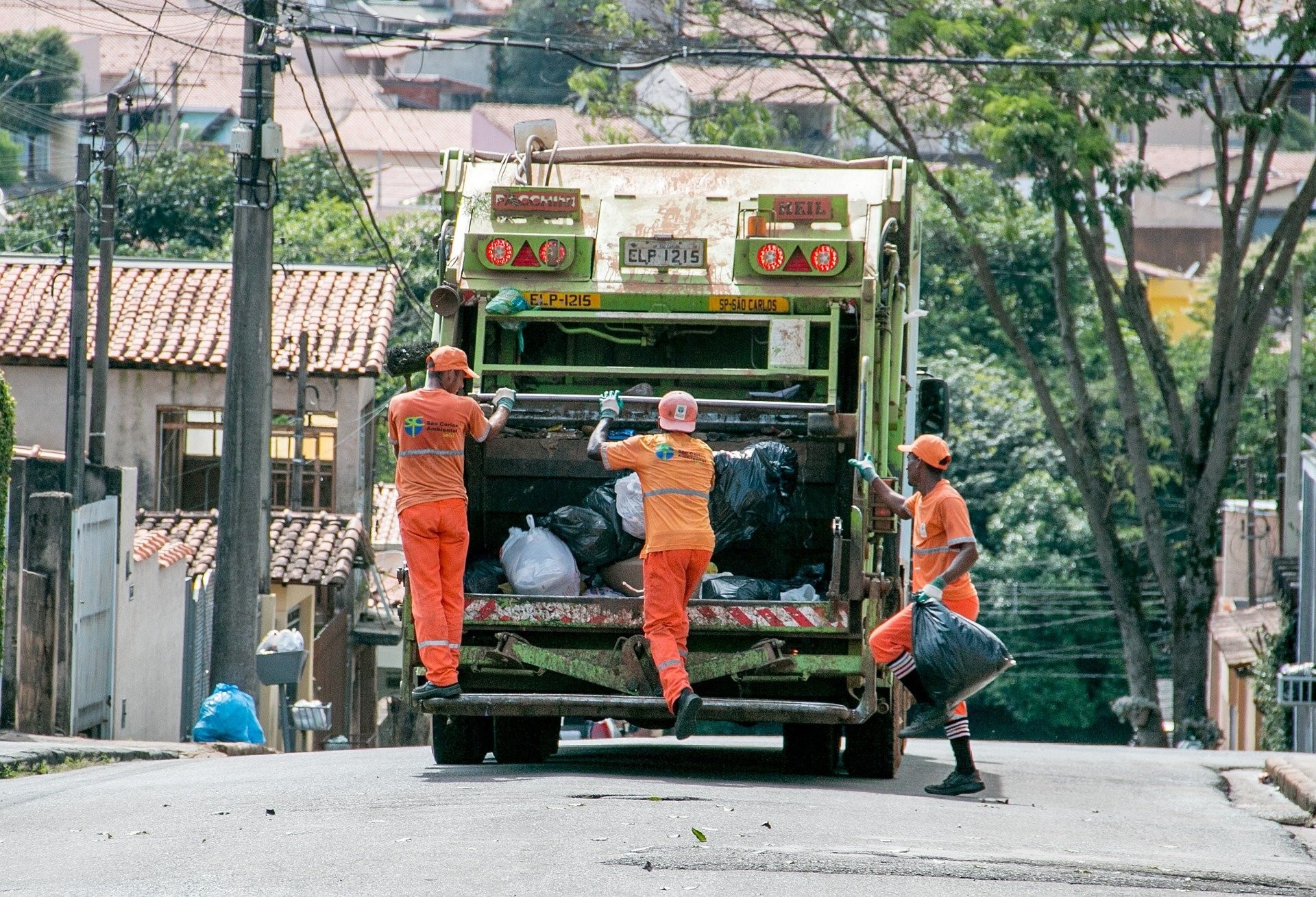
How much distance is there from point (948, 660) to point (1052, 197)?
9.93 m

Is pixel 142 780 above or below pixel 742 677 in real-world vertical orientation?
below

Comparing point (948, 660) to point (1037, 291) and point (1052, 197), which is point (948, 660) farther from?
point (1037, 291)

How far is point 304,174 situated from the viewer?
41938 mm

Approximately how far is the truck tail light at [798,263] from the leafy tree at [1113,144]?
8.25m

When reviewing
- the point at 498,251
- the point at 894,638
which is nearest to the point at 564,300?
the point at 498,251

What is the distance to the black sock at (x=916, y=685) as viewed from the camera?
8133 mm

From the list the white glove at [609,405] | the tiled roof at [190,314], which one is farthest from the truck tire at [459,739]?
the tiled roof at [190,314]

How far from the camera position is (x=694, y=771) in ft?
29.8

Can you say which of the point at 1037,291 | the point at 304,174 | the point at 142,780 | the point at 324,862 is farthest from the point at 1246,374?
the point at 304,174

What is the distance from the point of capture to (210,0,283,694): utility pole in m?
12.5

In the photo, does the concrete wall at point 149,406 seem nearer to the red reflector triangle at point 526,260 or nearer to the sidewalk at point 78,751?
the sidewalk at point 78,751

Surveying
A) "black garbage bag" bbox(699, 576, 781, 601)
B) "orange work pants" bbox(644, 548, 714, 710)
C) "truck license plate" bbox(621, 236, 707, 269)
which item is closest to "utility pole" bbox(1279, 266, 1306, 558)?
"truck license plate" bbox(621, 236, 707, 269)

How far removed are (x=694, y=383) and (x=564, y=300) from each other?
2.42 ft

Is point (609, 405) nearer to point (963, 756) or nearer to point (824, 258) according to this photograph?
point (824, 258)
